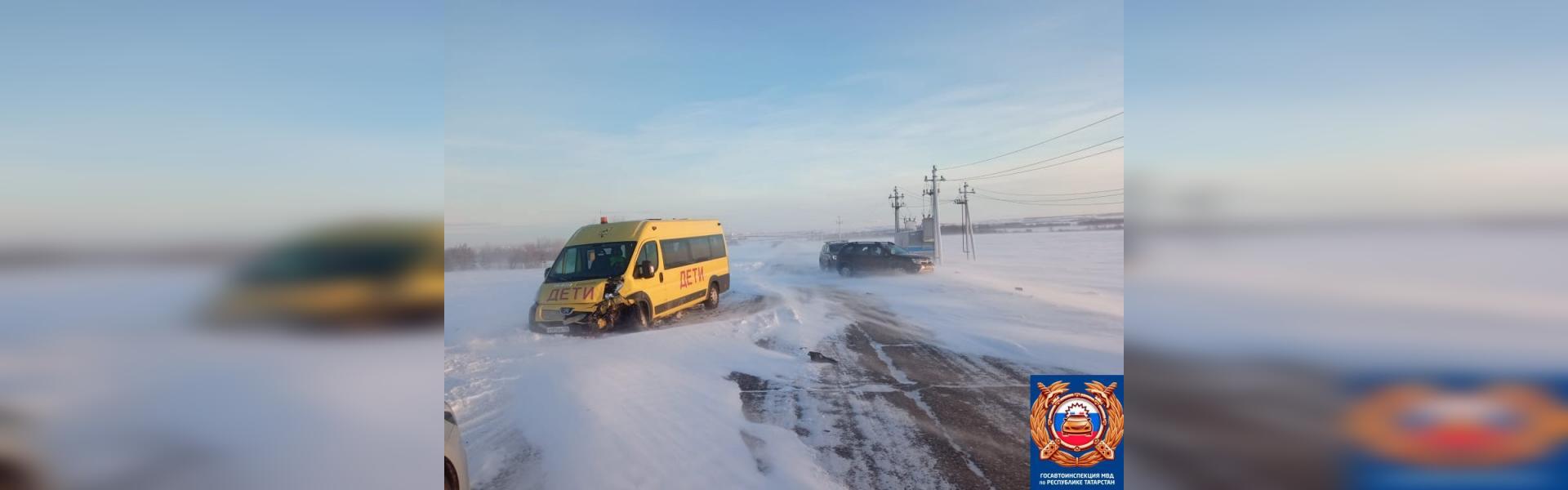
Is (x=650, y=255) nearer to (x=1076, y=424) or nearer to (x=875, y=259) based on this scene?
(x=1076, y=424)

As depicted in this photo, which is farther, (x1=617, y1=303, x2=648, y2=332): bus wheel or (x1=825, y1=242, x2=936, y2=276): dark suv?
(x1=825, y1=242, x2=936, y2=276): dark suv

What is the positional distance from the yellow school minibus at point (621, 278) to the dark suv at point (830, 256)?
6711 millimetres

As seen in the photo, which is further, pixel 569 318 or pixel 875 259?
pixel 875 259

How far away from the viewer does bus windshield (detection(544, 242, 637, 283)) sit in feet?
26.4

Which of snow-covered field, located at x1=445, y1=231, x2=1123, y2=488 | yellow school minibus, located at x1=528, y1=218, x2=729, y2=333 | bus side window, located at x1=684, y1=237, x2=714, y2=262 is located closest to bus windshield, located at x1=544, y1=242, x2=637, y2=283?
yellow school minibus, located at x1=528, y1=218, x2=729, y2=333

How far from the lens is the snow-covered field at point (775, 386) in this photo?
3.40 meters

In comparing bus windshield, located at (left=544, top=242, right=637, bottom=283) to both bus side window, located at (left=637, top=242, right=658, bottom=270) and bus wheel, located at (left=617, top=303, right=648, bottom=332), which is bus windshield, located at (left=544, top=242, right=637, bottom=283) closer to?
bus side window, located at (left=637, top=242, right=658, bottom=270)

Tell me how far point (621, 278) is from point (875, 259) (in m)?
9.07

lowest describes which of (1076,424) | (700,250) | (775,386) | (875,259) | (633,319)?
(775,386)

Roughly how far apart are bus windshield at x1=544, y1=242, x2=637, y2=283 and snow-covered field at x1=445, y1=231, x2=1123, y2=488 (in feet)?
2.96

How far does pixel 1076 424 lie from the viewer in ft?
10.2

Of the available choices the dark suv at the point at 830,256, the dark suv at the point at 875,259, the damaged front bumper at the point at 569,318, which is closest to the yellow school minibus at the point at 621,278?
the damaged front bumper at the point at 569,318

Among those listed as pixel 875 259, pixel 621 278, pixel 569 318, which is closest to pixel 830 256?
pixel 875 259

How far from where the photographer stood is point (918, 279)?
13.3m
